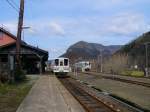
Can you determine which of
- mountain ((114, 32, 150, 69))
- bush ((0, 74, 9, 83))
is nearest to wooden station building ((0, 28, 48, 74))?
bush ((0, 74, 9, 83))

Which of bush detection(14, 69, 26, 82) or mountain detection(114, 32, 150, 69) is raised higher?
mountain detection(114, 32, 150, 69)

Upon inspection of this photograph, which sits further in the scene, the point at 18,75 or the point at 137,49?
the point at 137,49

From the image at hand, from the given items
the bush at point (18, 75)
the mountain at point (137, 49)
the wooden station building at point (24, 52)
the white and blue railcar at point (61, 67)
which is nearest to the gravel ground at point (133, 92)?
the bush at point (18, 75)

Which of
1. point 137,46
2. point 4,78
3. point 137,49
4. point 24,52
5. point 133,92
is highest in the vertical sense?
point 137,46

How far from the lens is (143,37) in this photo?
433ft

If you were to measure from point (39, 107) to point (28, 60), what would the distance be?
58.2 meters

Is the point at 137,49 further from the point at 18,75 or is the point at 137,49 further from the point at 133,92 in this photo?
the point at 133,92

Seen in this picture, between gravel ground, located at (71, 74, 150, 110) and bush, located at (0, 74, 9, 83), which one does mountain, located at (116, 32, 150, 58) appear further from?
bush, located at (0, 74, 9, 83)

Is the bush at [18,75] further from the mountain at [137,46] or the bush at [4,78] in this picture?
the mountain at [137,46]

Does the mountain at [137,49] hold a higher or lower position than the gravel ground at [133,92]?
higher

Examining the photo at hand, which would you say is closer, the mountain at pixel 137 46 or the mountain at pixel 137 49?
the mountain at pixel 137 49

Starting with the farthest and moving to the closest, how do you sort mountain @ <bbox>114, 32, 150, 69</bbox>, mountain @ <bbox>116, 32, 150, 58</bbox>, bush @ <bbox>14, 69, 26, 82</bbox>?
1. mountain @ <bbox>116, 32, 150, 58</bbox>
2. mountain @ <bbox>114, 32, 150, 69</bbox>
3. bush @ <bbox>14, 69, 26, 82</bbox>

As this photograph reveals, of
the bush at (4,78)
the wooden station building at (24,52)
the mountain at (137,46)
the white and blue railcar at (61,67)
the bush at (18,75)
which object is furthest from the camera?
the mountain at (137,46)

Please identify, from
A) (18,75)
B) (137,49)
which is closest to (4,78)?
(18,75)
